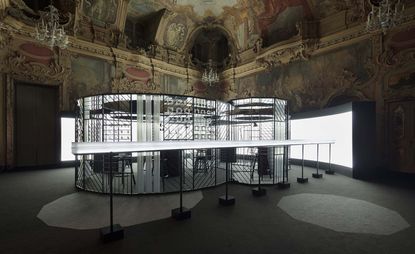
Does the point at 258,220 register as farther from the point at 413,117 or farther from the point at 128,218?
the point at 413,117

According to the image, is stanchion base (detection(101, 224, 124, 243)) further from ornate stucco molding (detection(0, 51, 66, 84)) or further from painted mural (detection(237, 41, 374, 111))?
painted mural (detection(237, 41, 374, 111))

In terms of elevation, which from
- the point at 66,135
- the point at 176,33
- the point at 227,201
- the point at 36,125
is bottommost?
the point at 227,201

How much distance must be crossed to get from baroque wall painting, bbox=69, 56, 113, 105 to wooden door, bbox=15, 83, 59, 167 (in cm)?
96

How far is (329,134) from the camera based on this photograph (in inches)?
367

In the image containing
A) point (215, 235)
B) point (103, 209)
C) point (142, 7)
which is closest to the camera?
point (215, 235)

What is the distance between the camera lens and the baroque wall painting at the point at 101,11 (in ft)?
37.4

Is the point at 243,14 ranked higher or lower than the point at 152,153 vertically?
higher

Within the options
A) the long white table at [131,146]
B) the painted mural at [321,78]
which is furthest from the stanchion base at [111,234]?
the painted mural at [321,78]

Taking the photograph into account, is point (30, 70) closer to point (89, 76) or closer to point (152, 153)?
point (89, 76)

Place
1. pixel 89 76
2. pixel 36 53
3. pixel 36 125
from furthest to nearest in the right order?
pixel 89 76
pixel 36 125
pixel 36 53

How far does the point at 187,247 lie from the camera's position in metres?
2.96

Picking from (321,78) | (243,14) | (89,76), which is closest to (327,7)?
(321,78)

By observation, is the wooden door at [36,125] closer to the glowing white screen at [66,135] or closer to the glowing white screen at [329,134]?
the glowing white screen at [66,135]

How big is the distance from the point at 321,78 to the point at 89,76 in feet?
39.2
